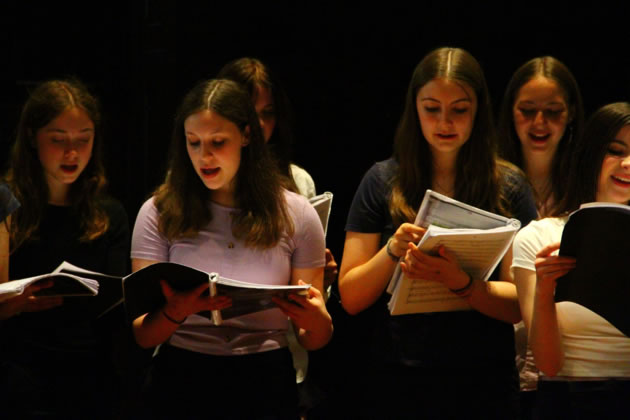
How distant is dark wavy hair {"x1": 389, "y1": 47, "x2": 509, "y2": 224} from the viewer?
7.47ft

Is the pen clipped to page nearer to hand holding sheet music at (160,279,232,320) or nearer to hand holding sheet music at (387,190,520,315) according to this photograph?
hand holding sheet music at (160,279,232,320)

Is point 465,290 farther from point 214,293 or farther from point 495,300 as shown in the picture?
point 214,293

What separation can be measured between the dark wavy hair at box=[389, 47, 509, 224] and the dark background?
3.43ft

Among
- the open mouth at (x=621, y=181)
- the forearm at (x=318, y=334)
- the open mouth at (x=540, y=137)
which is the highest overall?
the open mouth at (x=540, y=137)

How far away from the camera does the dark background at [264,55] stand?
3.36 m

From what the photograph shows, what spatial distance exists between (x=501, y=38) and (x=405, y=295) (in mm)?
1611

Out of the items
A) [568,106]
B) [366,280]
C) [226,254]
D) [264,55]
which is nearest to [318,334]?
[366,280]

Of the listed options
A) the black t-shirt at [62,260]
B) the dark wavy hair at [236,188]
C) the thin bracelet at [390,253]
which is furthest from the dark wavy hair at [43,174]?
the thin bracelet at [390,253]

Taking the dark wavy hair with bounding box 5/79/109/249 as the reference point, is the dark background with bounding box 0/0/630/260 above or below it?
above

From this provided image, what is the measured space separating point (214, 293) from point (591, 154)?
112 centimetres

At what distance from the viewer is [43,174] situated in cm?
261

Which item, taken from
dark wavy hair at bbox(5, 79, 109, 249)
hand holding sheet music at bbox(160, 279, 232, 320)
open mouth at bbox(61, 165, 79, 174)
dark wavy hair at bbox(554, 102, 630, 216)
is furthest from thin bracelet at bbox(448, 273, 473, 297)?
open mouth at bbox(61, 165, 79, 174)

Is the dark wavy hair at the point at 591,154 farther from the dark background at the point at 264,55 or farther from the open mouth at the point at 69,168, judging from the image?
the open mouth at the point at 69,168

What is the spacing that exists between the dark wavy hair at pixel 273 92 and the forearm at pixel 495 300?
37.6 inches
